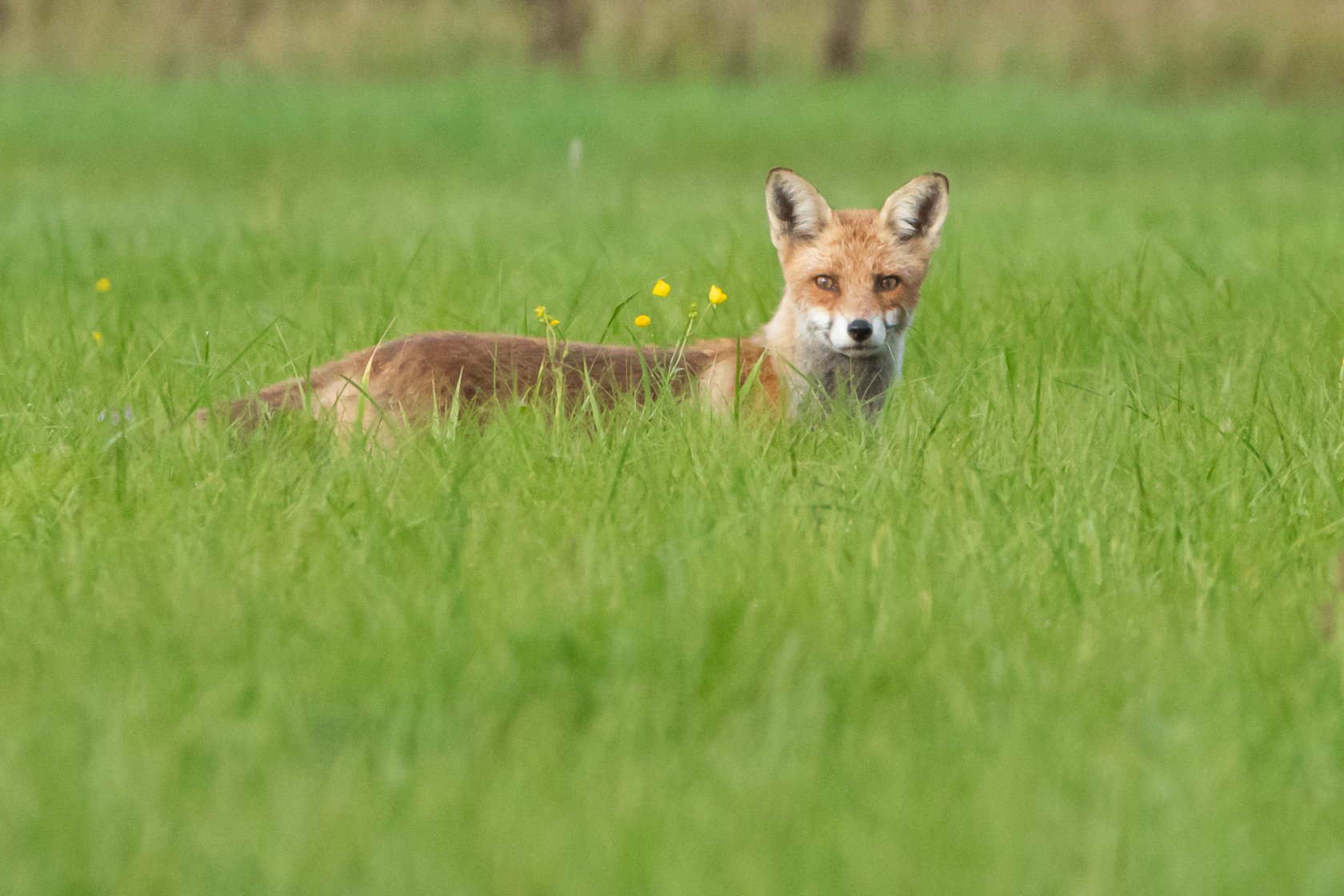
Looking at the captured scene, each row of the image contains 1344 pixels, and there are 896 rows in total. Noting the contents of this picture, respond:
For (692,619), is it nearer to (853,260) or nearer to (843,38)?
(853,260)

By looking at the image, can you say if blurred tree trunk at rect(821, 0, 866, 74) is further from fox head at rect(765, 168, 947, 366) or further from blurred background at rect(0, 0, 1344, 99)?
fox head at rect(765, 168, 947, 366)

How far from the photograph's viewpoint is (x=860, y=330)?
17.2 feet

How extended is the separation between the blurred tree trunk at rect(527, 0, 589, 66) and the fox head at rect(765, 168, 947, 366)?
66.8 feet

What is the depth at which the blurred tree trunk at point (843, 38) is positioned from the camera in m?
24.8

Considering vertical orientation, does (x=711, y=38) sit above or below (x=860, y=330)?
below

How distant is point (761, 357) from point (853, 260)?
693mm

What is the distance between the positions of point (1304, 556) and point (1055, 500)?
583 millimetres

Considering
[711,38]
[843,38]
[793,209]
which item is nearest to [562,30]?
[711,38]

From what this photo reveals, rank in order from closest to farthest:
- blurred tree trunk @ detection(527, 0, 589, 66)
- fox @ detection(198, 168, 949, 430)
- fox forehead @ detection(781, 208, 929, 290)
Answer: fox @ detection(198, 168, 949, 430), fox forehead @ detection(781, 208, 929, 290), blurred tree trunk @ detection(527, 0, 589, 66)

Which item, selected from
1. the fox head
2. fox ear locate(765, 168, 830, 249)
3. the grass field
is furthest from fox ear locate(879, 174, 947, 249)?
the grass field

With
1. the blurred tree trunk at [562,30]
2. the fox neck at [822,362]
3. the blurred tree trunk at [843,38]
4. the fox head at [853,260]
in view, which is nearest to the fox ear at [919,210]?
the fox head at [853,260]

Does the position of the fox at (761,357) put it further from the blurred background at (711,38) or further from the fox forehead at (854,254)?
the blurred background at (711,38)

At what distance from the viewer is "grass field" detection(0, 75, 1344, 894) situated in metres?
2.45

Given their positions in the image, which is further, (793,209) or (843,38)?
(843,38)
